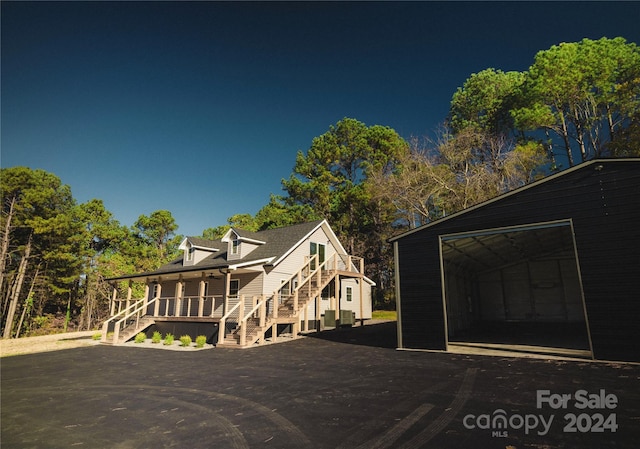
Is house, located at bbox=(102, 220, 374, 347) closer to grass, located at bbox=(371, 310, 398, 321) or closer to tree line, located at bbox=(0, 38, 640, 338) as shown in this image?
grass, located at bbox=(371, 310, 398, 321)

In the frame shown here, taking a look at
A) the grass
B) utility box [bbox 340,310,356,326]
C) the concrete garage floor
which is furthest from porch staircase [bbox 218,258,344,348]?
the grass

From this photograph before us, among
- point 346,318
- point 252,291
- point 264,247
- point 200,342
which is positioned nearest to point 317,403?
point 200,342

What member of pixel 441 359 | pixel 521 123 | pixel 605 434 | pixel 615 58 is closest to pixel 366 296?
pixel 441 359

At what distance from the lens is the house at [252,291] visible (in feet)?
56.5

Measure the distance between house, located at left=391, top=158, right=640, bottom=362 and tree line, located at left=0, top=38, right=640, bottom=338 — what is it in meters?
9.63

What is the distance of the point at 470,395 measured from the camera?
6.23 metres

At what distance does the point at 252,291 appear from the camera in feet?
66.9

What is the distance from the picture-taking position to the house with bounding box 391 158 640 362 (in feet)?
29.9

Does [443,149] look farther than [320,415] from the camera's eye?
Yes

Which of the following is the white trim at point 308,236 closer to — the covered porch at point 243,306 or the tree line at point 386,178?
the covered porch at point 243,306

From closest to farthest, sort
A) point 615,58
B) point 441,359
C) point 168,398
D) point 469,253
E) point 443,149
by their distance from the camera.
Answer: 1. point 168,398
2. point 441,359
3. point 469,253
4. point 615,58
5. point 443,149

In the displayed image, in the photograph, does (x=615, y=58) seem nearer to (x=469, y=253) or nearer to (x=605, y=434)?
(x=469, y=253)

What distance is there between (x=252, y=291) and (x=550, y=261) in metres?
19.1

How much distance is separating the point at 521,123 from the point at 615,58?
7854 millimetres
